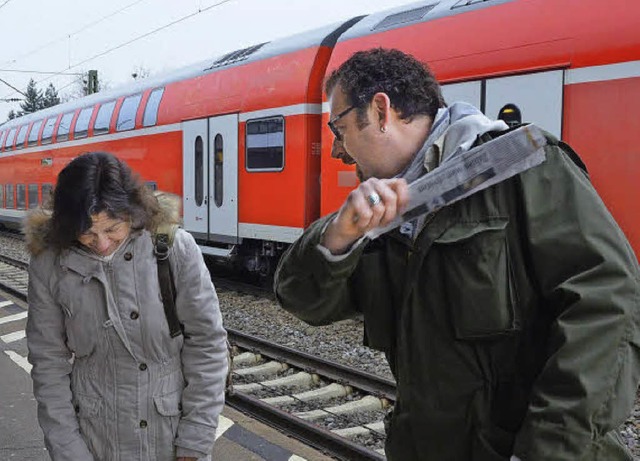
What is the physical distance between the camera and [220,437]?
4.39 meters

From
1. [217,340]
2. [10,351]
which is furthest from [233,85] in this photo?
[217,340]

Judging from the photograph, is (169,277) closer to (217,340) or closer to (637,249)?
(217,340)

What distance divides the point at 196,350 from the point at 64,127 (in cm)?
1617

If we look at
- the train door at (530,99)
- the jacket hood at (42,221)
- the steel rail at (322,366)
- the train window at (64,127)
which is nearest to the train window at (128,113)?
the train window at (64,127)

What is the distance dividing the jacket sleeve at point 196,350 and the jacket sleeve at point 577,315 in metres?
1.22

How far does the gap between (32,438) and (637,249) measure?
4.66 m

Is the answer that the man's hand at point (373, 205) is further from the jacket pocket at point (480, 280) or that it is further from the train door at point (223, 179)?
the train door at point (223, 179)

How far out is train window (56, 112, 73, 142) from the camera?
16.8 meters

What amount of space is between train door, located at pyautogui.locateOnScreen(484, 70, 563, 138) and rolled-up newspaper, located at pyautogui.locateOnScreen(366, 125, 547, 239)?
493 cm

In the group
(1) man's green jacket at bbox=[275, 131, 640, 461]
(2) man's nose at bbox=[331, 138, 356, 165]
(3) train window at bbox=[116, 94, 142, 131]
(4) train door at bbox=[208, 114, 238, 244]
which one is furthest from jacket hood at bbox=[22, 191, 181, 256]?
(3) train window at bbox=[116, 94, 142, 131]

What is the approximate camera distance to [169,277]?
2.22 metres

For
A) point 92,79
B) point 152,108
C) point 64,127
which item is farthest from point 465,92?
point 92,79

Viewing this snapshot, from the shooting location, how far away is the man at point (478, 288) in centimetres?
123

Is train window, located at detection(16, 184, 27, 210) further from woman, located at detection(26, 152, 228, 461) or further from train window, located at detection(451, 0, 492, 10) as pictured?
woman, located at detection(26, 152, 228, 461)
